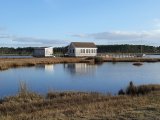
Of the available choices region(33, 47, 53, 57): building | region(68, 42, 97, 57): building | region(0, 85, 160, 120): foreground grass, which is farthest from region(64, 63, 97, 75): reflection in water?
region(33, 47, 53, 57): building

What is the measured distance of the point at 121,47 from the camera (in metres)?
148

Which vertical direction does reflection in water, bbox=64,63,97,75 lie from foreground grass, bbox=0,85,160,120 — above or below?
below

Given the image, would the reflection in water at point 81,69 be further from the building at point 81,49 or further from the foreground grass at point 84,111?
the building at point 81,49

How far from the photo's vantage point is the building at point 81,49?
7731 centimetres

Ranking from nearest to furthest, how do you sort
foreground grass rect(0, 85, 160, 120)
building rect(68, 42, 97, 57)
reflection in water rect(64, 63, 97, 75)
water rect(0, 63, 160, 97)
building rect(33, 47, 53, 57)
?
foreground grass rect(0, 85, 160, 120)
water rect(0, 63, 160, 97)
reflection in water rect(64, 63, 97, 75)
building rect(68, 42, 97, 57)
building rect(33, 47, 53, 57)

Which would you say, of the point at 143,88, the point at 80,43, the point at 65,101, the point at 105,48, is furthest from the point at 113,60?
the point at 105,48

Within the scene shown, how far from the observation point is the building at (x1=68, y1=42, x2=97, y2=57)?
77.3 m

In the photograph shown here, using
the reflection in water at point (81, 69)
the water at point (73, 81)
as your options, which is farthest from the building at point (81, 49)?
the water at point (73, 81)

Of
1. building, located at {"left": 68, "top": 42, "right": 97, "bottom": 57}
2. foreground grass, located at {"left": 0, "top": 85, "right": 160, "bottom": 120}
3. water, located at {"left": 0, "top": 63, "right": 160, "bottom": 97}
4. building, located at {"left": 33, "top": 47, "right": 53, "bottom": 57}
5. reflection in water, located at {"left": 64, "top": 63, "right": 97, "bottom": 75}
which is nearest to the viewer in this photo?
foreground grass, located at {"left": 0, "top": 85, "right": 160, "bottom": 120}

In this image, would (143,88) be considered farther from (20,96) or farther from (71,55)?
(71,55)

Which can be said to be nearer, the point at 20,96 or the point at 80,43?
the point at 20,96

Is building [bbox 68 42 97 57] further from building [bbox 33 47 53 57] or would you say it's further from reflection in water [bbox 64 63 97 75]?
reflection in water [bbox 64 63 97 75]

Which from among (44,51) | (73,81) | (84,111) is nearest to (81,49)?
(44,51)

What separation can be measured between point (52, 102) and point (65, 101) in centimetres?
54
